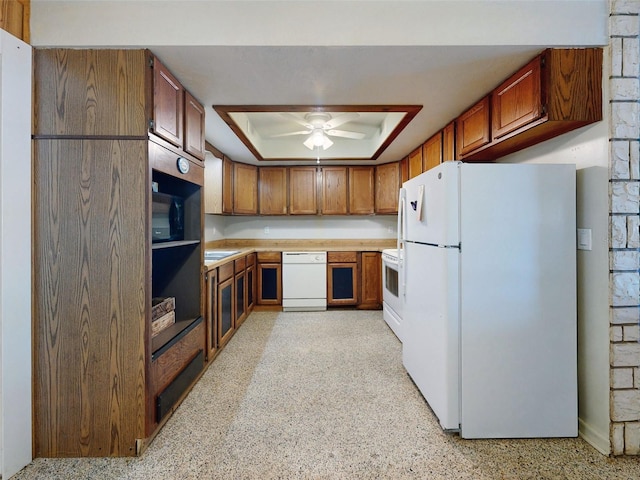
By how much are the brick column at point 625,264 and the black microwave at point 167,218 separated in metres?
2.54

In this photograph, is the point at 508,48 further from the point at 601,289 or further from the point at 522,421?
the point at 522,421


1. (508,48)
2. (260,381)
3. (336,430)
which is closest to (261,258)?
(260,381)

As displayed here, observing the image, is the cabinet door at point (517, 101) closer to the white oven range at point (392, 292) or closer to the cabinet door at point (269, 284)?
the white oven range at point (392, 292)

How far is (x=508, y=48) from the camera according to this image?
61.2 inches

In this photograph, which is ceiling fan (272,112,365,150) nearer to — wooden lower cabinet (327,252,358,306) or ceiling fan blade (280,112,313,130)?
ceiling fan blade (280,112,313,130)

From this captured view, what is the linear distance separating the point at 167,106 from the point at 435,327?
6.78 ft

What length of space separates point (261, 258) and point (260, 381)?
2.04m

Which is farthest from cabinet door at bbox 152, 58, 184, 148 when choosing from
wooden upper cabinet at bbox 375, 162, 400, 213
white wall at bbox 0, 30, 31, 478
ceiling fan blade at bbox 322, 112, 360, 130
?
wooden upper cabinet at bbox 375, 162, 400, 213

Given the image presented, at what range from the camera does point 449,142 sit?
2.65 metres

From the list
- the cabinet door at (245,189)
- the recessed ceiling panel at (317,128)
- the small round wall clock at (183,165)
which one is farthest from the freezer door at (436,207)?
the cabinet door at (245,189)

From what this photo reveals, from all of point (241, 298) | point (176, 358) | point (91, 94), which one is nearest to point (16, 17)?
point (91, 94)

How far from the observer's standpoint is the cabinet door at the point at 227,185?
368cm

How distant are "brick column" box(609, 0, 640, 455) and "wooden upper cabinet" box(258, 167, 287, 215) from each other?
11.4 ft

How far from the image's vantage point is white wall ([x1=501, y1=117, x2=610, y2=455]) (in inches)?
59.2
